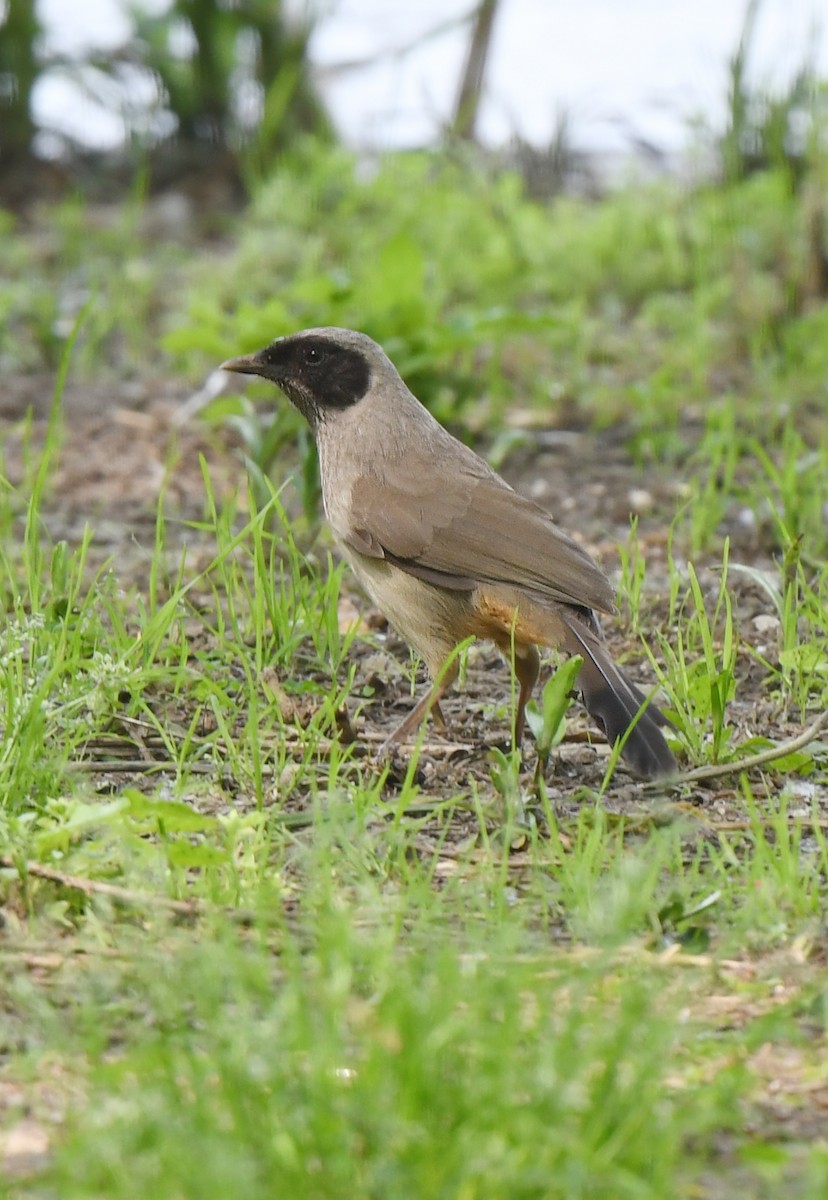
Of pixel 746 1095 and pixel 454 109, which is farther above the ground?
pixel 454 109

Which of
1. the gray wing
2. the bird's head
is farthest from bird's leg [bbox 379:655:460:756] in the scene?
the bird's head

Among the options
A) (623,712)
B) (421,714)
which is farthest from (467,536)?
(623,712)

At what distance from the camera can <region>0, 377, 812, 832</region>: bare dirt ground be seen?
185 inches

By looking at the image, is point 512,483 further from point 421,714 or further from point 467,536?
point 421,714

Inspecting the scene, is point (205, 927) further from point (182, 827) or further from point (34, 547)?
point (34, 547)

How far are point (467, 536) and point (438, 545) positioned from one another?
89mm

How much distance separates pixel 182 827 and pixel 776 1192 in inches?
61.9

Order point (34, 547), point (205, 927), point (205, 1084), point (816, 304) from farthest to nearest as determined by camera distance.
Answer: point (816, 304) → point (34, 547) → point (205, 927) → point (205, 1084)

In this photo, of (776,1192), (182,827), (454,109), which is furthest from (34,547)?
(454,109)

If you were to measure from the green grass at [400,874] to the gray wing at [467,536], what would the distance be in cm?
25

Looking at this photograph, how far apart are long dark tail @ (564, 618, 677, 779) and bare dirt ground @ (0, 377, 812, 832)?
206mm

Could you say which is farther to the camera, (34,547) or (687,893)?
(34,547)

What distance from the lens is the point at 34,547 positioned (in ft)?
16.3

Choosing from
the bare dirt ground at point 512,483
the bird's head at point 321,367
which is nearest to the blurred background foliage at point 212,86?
the bare dirt ground at point 512,483
